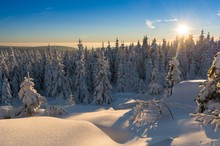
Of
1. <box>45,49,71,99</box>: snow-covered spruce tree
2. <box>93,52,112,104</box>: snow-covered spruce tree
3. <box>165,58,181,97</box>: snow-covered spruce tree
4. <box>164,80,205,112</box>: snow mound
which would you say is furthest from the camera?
<box>45,49,71,99</box>: snow-covered spruce tree

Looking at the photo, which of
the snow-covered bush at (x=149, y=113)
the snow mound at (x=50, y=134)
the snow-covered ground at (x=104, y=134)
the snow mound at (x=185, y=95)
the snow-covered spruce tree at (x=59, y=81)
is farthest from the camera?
the snow-covered spruce tree at (x=59, y=81)

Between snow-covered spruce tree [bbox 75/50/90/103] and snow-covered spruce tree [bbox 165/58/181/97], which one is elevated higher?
snow-covered spruce tree [bbox 165/58/181/97]

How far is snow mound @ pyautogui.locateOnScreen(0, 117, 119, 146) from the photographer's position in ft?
28.3

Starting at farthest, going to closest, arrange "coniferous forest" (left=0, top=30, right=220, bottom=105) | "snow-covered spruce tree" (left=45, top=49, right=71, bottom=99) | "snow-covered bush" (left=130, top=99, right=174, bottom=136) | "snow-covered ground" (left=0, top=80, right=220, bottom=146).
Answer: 1. "snow-covered spruce tree" (left=45, top=49, right=71, bottom=99)
2. "coniferous forest" (left=0, top=30, right=220, bottom=105)
3. "snow-covered bush" (left=130, top=99, right=174, bottom=136)
4. "snow-covered ground" (left=0, top=80, right=220, bottom=146)

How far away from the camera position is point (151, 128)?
12945 mm

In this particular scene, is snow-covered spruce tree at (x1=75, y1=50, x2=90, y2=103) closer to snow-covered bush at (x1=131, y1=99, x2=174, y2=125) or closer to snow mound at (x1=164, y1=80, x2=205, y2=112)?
snow mound at (x1=164, y1=80, x2=205, y2=112)

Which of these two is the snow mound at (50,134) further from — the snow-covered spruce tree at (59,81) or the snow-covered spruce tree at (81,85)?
the snow-covered spruce tree at (59,81)

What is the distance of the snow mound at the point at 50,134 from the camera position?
8633 mm

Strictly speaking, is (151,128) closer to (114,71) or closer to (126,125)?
(126,125)

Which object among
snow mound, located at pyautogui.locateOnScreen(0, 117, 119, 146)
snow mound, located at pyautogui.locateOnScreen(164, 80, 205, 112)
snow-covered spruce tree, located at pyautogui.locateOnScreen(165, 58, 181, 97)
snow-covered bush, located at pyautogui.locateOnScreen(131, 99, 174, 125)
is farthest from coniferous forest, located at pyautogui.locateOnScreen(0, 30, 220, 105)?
snow mound, located at pyautogui.locateOnScreen(0, 117, 119, 146)

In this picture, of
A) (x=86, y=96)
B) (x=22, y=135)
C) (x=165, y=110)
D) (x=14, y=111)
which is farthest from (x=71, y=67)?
(x=22, y=135)

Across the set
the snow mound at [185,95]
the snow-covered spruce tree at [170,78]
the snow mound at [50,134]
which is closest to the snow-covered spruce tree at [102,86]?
the snow-covered spruce tree at [170,78]

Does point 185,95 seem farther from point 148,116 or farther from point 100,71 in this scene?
point 100,71

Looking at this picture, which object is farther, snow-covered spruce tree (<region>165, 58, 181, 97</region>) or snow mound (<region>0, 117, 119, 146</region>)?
snow-covered spruce tree (<region>165, 58, 181, 97</region>)
